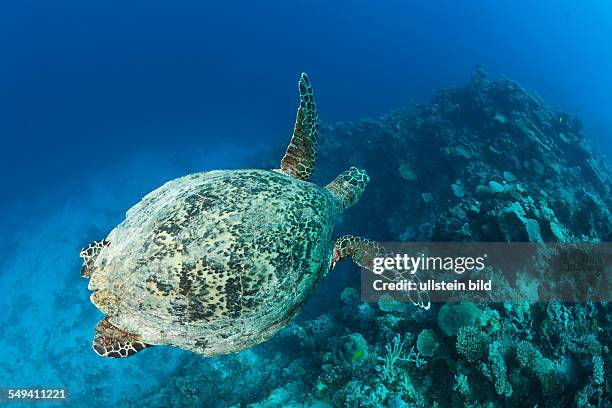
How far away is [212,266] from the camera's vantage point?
7.20ft

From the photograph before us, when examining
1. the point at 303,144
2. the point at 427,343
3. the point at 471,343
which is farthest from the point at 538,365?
the point at 303,144

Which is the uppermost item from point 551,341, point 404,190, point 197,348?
point 404,190

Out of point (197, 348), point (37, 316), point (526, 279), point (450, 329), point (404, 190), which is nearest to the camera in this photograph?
point (197, 348)

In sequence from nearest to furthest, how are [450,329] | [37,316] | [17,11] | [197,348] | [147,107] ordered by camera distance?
[197,348]
[450,329]
[37,316]
[147,107]
[17,11]

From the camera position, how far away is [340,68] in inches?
1624

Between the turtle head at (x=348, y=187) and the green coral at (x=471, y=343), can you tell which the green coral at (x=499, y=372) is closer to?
the green coral at (x=471, y=343)

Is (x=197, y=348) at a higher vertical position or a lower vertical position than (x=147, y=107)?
lower

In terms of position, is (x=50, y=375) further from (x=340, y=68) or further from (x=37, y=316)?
(x=340, y=68)

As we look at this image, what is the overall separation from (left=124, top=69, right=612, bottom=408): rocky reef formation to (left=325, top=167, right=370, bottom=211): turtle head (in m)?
2.34

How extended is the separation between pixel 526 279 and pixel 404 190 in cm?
651

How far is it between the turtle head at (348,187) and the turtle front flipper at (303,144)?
523mm

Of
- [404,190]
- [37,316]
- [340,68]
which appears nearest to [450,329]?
[404,190]

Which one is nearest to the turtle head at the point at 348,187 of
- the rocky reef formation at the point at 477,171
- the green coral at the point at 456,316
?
the green coral at the point at 456,316

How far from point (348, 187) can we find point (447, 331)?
264 centimetres
